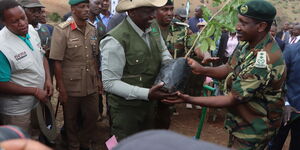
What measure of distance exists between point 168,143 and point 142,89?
1828 millimetres

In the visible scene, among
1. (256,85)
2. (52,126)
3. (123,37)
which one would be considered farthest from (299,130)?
(52,126)

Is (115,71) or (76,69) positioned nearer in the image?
(115,71)

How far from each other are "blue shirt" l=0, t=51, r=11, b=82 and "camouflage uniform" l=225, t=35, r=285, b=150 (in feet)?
6.88

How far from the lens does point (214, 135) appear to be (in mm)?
5293

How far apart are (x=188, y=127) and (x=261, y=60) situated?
3.50 metres

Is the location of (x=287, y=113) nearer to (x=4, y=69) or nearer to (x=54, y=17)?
(x=4, y=69)

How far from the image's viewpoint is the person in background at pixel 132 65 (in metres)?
2.59

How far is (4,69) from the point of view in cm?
265

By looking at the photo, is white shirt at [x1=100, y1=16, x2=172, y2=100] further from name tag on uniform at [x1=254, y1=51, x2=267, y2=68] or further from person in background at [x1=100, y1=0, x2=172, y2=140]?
name tag on uniform at [x1=254, y1=51, x2=267, y2=68]

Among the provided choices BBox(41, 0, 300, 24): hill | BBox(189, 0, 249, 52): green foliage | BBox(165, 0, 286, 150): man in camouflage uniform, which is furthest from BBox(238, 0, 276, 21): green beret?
BBox(41, 0, 300, 24): hill

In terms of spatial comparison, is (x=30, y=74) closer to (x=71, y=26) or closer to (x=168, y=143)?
(x=71, y=26)

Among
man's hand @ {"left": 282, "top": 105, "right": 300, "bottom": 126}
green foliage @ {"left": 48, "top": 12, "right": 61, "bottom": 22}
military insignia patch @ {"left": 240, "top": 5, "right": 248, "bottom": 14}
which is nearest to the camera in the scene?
military insignia patch @ {"left": 240, "top": 5, "right": 248, "bottom": 14}

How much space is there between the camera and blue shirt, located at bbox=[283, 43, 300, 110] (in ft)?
10.1

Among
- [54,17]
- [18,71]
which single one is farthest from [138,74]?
[54,17]
